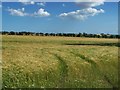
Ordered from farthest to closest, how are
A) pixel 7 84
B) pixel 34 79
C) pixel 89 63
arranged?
pixel 89 63 < pixel 34 79 < pixel 7 84

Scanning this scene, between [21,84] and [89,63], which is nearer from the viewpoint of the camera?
[21,84]

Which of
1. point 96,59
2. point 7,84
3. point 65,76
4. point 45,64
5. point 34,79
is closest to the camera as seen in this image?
point 7,84

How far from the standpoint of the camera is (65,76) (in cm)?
3372

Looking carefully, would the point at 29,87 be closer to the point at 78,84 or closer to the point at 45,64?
the point at 78,84

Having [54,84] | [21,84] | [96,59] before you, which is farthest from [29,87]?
[96,59]

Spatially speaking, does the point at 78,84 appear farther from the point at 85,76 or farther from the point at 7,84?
the point at 7,84

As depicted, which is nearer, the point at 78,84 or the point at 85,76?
the point at 78,84

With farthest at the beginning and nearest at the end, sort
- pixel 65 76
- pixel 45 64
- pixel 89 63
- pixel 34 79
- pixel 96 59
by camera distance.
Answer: pixel 96 59, pixel 89 63, pixel 45 64, pixel 65 76, pixel 34 79

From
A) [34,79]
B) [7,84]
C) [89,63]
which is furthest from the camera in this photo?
[89,63]

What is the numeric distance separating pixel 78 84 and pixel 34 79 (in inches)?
164

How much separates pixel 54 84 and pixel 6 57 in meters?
10.3

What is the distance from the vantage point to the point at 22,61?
37.5 meters

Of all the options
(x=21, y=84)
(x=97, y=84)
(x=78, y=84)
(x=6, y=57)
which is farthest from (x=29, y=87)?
(x=6, y=57)

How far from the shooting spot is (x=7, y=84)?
1149 inches
